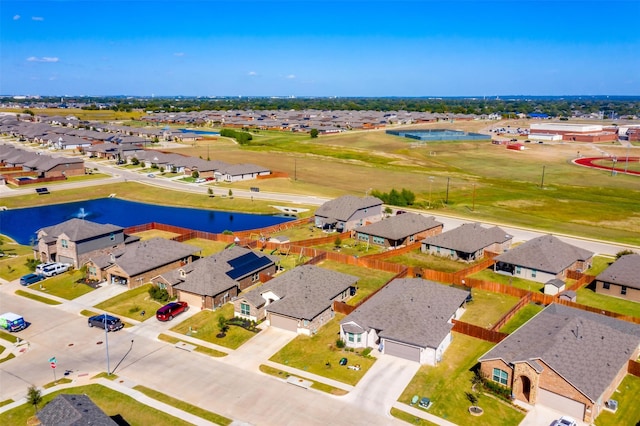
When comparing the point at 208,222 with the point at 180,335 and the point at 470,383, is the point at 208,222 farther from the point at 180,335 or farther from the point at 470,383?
the point at 470,383

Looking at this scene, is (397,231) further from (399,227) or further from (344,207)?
(344,207)

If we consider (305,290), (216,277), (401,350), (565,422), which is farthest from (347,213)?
(565,422)

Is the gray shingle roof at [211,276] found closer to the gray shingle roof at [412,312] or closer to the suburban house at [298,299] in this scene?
the suburban house at [298,299]

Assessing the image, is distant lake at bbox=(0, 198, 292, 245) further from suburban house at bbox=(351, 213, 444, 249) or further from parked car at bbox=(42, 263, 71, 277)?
parked car at bbox=(42, 263, 71, 277)

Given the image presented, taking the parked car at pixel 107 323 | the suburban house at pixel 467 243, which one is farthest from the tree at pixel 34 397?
the suburban house at pixel 467 243

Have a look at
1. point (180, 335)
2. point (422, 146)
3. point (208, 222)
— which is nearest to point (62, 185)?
point (208, 222)

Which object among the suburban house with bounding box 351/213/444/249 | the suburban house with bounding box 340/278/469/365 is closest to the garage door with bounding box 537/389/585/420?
the suburban house with bounding box 340/278/469/365
